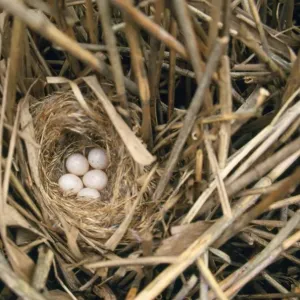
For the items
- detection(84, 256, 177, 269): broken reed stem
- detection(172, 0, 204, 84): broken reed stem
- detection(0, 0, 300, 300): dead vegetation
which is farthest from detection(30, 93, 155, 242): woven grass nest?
detection(172, 0, 204, 84): broken reed stem

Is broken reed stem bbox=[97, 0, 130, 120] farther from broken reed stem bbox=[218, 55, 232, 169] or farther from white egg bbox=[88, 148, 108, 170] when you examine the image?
white egg bbox=[88, 148, 108, 170]

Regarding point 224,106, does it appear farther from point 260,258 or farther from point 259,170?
point 260,258

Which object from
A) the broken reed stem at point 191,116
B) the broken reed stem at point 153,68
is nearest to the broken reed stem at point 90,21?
the broken reed stem at point 153,68

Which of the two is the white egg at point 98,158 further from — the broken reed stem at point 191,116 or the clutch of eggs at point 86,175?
the broken reed stem at point 191,116

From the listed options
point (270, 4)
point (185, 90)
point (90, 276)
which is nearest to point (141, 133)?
point (185, 90)

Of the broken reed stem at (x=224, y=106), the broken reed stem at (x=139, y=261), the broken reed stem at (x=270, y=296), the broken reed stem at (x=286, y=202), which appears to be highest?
the broken reed stem at (x=224, y=106)

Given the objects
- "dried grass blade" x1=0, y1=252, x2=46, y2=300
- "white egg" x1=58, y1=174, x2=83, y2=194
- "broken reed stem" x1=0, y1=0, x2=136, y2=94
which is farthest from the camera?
"white egg" x1=58, y1=174, x2=83, y2=194
